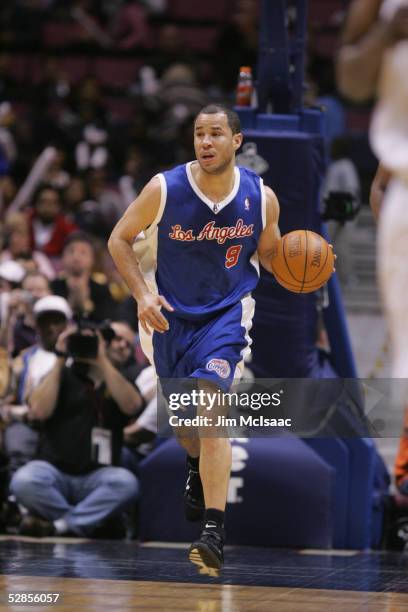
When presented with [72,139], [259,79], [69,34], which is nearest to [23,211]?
[72,139]

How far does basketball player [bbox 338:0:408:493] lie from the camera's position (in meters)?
4.48

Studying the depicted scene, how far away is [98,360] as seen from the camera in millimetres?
8406

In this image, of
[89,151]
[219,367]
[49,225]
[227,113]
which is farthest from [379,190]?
[89,151]

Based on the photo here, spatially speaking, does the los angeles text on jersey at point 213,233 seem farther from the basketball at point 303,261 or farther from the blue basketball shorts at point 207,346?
the blue basketball shorts at point 207,346

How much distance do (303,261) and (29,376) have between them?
10.2 feet

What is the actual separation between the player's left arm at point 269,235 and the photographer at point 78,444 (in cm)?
175

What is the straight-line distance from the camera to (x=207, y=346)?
21.6 feet

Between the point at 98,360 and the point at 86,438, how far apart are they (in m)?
0.54

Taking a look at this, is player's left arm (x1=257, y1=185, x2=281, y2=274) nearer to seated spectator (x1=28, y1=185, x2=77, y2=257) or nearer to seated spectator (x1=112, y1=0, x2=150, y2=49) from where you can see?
seated spectator (x1=28, y1=185, x2=77, y2=257)

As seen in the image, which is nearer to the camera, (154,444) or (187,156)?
(154,444)

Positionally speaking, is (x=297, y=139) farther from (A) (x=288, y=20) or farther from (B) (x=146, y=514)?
(B) (x=146, y=514)

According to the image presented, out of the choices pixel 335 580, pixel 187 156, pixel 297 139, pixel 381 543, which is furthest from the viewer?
pixel 187 156

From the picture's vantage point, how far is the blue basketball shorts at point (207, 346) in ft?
21.2

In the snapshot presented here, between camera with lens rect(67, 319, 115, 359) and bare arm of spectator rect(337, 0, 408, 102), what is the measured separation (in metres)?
3.86
